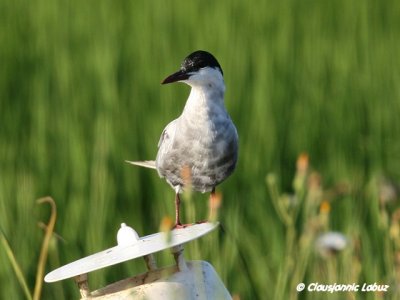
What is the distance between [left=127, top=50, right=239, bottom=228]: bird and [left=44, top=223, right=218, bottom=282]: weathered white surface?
0.15ft

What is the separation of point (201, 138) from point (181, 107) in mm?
2834

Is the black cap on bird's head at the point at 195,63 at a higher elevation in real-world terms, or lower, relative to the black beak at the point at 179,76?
higher

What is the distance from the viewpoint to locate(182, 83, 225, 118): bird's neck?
43.8 inches

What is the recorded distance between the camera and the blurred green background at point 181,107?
354cm

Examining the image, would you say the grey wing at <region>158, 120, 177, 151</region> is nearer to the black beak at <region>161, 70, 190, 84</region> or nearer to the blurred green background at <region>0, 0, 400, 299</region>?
the black beak at <region>161, 70, 190, 84</region>

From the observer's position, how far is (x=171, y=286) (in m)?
1.26

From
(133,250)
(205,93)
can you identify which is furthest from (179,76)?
(133,250)

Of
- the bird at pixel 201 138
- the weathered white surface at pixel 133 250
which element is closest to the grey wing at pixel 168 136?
the bird at pixel 201 138

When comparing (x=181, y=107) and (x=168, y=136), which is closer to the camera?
(x=168, y=136)

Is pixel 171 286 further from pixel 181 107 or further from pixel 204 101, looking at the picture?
pixel 181 107

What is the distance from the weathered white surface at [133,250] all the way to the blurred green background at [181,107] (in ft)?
5.39

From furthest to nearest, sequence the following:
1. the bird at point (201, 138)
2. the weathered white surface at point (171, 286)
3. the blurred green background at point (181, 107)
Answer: the blurred green background at point (181, 107)
the weathered white surface at point (171, 286)
the bird at point (201, 138)

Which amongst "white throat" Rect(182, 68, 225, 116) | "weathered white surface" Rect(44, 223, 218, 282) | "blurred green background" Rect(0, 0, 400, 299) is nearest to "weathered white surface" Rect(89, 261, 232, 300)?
"weathered white surface" Rect(44, 223, 218, 282)

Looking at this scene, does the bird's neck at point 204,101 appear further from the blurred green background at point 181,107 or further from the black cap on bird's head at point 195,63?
the blurred green background at point 181,107
